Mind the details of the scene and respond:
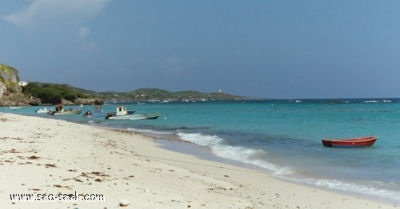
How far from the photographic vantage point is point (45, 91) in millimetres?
153625

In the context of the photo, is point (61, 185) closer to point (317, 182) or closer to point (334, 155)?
point (317, 182)

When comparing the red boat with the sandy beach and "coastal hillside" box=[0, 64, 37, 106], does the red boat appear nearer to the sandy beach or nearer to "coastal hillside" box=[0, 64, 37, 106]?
the sandy beach

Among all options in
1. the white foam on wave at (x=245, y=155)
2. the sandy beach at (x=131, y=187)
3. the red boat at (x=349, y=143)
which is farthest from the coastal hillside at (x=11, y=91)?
the sandy beach at (x=131, y=187)

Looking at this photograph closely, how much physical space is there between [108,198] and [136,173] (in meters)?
3.66

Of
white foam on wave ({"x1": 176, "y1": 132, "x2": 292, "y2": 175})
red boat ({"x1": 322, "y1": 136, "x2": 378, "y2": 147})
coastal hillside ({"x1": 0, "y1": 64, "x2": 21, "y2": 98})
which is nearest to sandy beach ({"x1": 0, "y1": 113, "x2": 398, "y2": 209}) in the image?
white foam on wave ({"x1": 176, "y1": 132, "x2": 292, "y2": 175})

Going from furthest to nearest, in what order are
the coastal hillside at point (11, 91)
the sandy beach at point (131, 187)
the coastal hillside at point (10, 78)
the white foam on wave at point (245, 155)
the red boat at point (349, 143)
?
the coastal hillside at point (11, 91) < the coastal hillside at point (10, 78) < the red boat at point (349, 143) < the white foam on wave at point (245, 155) < the sandy beach at point (131, 187)

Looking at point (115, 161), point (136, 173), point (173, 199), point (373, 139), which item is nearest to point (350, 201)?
point (173, 199)

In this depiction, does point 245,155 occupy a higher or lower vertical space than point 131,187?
lower

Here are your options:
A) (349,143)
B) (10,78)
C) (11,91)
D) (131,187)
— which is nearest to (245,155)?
(349,143)

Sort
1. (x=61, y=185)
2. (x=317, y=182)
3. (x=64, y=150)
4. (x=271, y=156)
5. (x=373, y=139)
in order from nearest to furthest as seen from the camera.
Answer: (x=61, y=185) → (x=317, y=182) → (x=64, y=150) → (x=271, y=156) → (x=373, y=139)

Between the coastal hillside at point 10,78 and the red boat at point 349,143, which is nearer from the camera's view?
the red boat at point 349,143

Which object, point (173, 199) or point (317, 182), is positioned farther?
point (317, 182)

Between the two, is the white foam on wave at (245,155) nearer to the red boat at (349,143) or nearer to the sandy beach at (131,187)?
the sandy beach at (131,187)

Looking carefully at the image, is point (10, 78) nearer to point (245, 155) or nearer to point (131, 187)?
point (245, 155)
